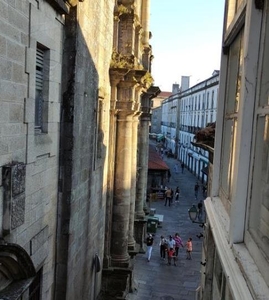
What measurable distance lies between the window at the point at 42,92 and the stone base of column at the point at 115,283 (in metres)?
7.14

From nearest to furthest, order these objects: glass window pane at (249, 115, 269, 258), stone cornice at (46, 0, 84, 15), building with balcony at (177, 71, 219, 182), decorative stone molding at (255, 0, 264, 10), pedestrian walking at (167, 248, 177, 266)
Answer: glass window pane at (249, 115, 269, 258) → decorative stone molding at (255, 0, 264, 10) → stone cornice at (46, 0, 84, 15) → pedestrian walking at (167, 248, 177, 266) → building with balcony at (177, 71, 219, 182)

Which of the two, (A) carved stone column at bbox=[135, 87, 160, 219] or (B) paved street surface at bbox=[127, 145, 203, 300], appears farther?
(A) carved stone column at bbox=[135, 87, 160, 219]

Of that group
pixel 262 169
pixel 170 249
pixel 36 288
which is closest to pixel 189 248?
pixel 170 249

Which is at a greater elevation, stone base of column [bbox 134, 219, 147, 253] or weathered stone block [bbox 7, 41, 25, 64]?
weathered stone block [bbox 7, 41, 25, 64]

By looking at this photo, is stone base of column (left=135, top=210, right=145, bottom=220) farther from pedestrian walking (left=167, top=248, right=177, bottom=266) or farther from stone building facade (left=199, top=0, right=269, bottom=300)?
stone building facade (left=199, top=0, right=269, bottom=300)

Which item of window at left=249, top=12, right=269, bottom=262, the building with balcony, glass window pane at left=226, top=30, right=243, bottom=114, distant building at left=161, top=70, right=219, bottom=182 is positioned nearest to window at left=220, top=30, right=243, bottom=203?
glass window pane at left=226, top=30, right=243, bottom=114

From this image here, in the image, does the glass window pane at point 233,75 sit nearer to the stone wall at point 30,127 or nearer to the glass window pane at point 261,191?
the glass window pane at point 261,191

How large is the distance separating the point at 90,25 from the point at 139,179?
11471 mm

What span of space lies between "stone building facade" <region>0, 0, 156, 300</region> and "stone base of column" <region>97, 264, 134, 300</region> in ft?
0.10

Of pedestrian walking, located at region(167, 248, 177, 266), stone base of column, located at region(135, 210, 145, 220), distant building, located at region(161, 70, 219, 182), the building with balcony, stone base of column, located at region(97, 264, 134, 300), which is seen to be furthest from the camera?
distant building, located at region(161, 70, 219, 182)

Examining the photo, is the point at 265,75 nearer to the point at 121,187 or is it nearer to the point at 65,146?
the point at 65,146

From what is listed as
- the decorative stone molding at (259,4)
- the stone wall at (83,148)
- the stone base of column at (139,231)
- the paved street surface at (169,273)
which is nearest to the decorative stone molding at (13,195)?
the stone wall at (83,148)

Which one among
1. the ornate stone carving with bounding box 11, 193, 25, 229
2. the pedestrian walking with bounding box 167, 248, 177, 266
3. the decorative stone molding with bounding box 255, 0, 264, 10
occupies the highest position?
the decorative stone molding with bounding box 255, 0, 264, 10

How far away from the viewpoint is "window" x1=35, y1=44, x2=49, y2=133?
5.74 m
